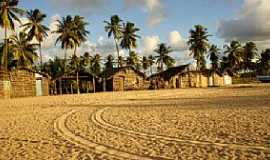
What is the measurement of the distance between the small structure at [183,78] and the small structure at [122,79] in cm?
283

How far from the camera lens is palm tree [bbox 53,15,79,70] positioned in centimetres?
4919

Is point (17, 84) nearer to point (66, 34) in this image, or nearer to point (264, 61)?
point (66, 34)

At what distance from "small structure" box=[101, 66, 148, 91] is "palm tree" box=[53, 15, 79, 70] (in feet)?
21.0

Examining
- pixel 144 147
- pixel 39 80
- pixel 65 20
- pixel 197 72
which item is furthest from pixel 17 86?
pixel 144 147

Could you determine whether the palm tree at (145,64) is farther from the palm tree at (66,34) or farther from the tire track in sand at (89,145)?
the tire track in sand at (89,145)

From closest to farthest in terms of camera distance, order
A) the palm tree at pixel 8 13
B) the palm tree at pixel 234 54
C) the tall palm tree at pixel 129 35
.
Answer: the palm tree at pixel 8 13 → the tall palm tree at pixel 129 35 → the palm tree at pixel 234 54

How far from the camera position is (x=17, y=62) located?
44.0 metres

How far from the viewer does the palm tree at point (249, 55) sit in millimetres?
76056

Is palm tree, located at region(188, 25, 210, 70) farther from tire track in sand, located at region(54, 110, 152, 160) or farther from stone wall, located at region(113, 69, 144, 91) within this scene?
tire track in sand, located at region(54, 110, 152, 160)

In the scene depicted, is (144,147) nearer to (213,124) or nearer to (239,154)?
(239,154)

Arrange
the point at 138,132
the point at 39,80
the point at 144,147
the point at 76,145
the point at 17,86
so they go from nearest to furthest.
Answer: the point at 144,147 → the point at 76,145 → the point at 138,132 → the point at 17,86 → the point at 39,80

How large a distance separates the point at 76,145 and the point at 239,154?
3.88 metres

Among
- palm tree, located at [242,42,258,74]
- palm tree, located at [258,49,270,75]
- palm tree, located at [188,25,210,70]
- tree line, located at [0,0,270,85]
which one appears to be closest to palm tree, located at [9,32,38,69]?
tree line, located at [0,0,270,85]

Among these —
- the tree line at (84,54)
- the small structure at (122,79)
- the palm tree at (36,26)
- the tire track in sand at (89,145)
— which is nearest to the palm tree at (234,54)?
the tree line at (84,54)
